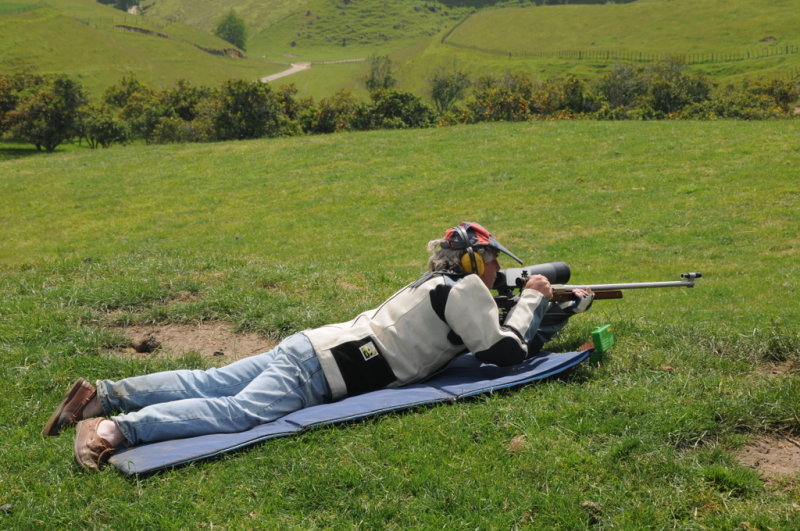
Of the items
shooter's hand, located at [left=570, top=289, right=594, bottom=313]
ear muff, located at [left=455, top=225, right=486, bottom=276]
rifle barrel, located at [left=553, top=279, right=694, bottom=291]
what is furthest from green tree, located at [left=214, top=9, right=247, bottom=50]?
ear muff, located at [left=455, top=225, right=486, bottom=276]

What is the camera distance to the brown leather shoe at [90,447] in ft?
16.9

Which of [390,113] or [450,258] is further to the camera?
[390,113]

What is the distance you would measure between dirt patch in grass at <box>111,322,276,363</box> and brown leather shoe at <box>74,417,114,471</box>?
2.50m

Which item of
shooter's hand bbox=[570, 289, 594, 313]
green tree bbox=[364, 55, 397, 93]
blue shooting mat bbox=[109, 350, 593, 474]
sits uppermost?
Answer: green tree bbox=[364, 55, 397, 93]

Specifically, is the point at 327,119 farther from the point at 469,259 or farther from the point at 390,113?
the point at 469,259

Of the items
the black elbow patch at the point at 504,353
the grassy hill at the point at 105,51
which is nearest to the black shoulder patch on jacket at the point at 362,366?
the black elbow patch at the point at 504,353

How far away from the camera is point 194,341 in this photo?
8.54 metres

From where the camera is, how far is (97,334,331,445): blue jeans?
5.53m

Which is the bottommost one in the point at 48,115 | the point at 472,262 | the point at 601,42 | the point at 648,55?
the point at 472,262

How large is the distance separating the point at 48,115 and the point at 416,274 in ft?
127

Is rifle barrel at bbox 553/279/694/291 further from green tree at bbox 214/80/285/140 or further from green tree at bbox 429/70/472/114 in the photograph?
green tree at bbox 429/70/472/114

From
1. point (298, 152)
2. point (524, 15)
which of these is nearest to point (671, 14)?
point (524, 15)

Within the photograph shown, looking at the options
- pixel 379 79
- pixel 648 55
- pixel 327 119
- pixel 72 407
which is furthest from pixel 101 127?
pixel 648 55

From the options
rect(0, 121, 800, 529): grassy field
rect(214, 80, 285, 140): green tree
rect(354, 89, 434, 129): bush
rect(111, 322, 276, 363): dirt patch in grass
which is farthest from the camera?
rect(354, 89, 434, 129): bush
